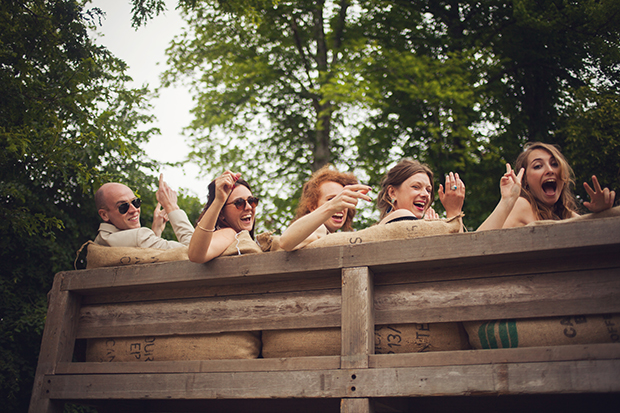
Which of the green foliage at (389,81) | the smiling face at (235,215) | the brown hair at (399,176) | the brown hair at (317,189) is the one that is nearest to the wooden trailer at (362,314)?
the smiling face at (235,215)

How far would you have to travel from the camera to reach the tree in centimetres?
575

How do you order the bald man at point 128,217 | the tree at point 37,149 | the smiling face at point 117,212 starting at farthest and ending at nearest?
the tree at point 37,149
the smiling face at point 117,212
the bald man at point 128,217

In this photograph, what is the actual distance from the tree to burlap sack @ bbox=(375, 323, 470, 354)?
170 inches

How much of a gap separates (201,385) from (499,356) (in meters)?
1.70

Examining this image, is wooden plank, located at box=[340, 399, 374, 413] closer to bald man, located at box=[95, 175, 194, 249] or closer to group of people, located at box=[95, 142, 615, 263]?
group of people, located at box=[95, 142, 615, 263]

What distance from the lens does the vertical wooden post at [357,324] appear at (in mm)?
2732

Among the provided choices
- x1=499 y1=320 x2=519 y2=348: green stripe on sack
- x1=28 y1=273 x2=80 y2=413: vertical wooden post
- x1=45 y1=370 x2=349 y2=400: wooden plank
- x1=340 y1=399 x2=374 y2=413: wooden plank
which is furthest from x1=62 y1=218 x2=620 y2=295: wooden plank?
x1=340 y1=399 x2=374 y2=413: wooden plank

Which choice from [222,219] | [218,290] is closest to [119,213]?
[222,219]

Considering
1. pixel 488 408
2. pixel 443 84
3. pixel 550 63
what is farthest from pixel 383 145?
pixel 488 408

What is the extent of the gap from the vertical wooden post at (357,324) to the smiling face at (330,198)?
4.53 ft

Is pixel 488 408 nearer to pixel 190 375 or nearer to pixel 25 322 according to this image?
pixel 190 375

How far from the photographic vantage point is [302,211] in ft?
14.9

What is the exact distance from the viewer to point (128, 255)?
11.8 ft

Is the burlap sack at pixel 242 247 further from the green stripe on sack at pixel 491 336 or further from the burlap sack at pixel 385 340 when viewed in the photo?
the green stripe on sack at pixel 491 336
